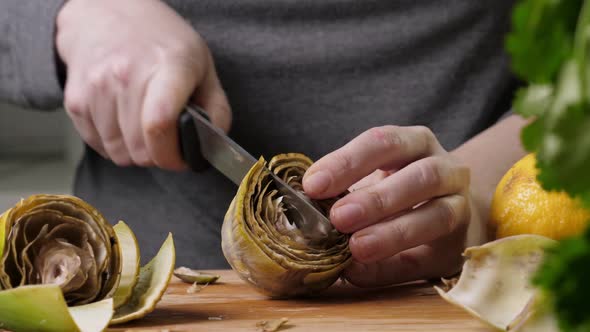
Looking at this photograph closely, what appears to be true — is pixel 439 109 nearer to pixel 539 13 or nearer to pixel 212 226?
pixel 212 226

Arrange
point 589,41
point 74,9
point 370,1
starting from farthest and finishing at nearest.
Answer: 1. point 370,1
2. point 74,9
3. point 589,41

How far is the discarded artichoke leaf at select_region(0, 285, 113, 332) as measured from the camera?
69cm

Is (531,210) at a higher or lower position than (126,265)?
higher

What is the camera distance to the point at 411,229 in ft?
3.14

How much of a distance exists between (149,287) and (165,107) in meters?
0.35

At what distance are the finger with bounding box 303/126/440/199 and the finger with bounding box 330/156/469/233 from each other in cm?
2

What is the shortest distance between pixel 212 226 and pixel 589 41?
1326mm

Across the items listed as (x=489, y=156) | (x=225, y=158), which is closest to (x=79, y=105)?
(x=225, y=158)

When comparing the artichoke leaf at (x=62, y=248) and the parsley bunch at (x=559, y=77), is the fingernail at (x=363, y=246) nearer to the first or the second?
the artichoke leaf at (x=62, y=248)

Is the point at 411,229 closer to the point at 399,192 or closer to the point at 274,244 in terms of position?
the point at 399,192

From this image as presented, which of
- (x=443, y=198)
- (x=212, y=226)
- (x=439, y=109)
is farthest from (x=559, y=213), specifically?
(x=212, y=226)

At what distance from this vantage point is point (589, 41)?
286 mm

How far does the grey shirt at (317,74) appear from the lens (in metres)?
1.51

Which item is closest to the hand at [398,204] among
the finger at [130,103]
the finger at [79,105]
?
the finger at [130,103]
